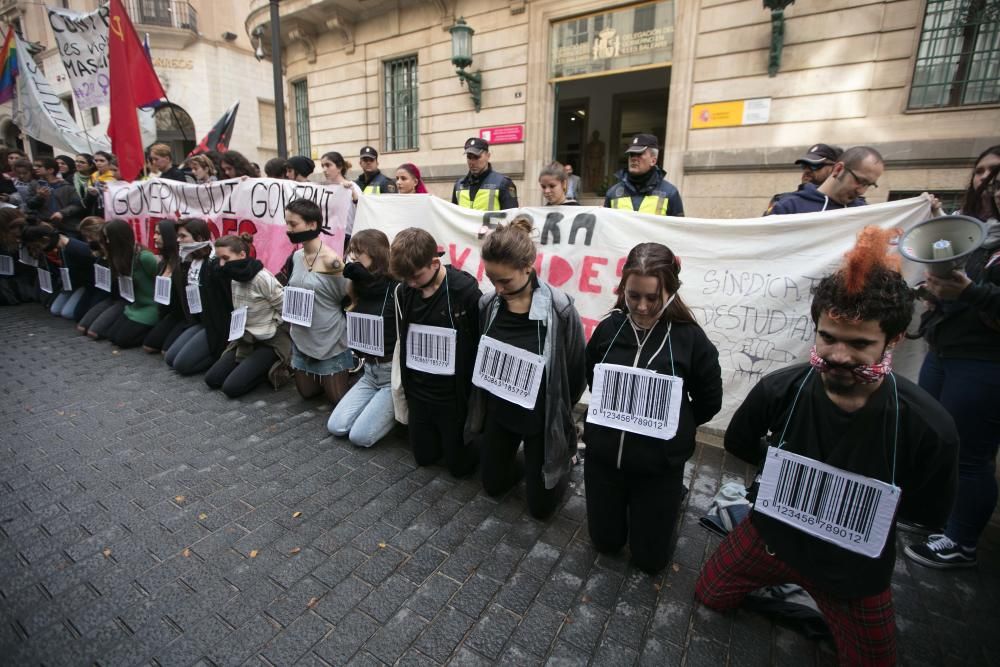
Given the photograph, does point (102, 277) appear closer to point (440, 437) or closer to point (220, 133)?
point (220, 133)

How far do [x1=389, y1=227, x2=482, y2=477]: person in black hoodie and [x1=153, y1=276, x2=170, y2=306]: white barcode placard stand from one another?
3.89 metres

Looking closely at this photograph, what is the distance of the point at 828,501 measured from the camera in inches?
67.4

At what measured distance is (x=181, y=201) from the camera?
623cm

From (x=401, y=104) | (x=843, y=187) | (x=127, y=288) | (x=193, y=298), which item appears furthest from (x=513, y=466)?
(x=401, y=104)

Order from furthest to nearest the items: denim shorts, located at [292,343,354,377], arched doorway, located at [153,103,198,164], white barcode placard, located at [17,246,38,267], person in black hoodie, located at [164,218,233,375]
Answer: arched doorway, located at [153,103,198,164] → white barcode placard, located at [17,246,38,267] → person in black hoodie, located at [164,218,233,375] → denim shorts, located at [292,343,354,377]

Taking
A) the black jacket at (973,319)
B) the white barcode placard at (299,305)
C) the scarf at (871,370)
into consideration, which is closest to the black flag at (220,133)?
the white barcode placard at (299,305)

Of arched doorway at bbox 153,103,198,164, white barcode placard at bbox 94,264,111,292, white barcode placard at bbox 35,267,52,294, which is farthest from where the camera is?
arched doorway at bbox 153,103,198,164

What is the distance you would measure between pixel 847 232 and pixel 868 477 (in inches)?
82.3

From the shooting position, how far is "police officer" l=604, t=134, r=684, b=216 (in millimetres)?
4199

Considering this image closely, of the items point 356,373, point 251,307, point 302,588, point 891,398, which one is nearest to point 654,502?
point 891,398

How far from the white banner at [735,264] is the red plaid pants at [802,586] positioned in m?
1.66

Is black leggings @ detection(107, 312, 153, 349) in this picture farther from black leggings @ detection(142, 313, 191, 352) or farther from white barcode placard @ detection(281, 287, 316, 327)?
white barcode placard @ detection(281, 287, 316, 327)

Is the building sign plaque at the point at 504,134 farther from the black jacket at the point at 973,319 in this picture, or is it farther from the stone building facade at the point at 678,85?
the black jacket at the point at 973,319

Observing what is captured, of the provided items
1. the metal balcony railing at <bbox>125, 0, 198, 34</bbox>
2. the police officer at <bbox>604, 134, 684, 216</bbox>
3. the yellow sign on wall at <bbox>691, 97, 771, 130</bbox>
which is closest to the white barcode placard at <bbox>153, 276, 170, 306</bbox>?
the police officer at <bbox>604, 134, 684, 216</bbox>
